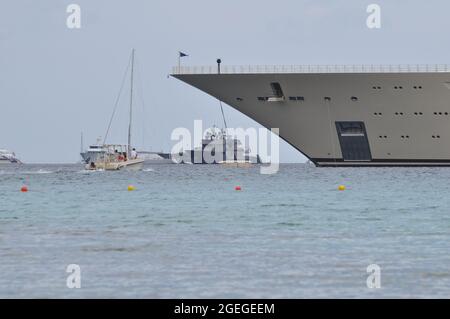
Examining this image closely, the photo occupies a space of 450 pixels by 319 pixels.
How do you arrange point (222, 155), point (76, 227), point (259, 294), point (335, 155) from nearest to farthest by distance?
point (259, 294)
point (76, 227)
point (335, 155)
point (222, 155)

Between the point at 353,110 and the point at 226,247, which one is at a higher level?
the point at 353,110

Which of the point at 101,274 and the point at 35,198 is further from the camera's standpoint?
the point at 35,198

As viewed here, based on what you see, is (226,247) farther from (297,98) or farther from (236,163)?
(236,163)

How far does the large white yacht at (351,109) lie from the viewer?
75.6 m

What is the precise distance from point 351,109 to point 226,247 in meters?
56.0

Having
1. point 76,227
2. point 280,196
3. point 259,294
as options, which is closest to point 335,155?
point 280,196

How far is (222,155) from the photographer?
196 metres

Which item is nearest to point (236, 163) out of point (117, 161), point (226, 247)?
point (117, 161)

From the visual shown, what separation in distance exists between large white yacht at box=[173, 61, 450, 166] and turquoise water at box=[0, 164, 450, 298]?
1317 inches

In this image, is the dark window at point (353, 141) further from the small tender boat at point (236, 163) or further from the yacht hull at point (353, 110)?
the small tender boat at point (236, 163)

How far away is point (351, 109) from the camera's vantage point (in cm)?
7862
